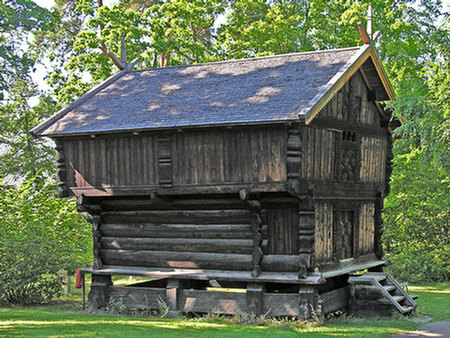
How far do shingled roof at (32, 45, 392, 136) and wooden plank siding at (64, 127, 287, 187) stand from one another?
1.66ft

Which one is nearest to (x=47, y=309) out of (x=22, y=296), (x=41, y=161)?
(x=22, y=296)

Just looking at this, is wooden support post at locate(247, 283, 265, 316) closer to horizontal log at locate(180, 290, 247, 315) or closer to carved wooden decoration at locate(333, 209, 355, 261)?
horizontal log at locate(180, 290, 247, 315)

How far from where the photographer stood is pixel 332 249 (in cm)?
1934

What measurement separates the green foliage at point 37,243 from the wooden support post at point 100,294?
256cm

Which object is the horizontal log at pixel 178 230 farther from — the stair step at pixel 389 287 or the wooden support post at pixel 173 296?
the stair step at pixel 389 287

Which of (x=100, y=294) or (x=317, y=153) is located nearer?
(x=317, y=153)

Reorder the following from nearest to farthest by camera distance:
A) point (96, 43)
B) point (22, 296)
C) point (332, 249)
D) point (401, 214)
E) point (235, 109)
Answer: point (235, 109) < point (332, 249) < point (22, 296) < point (401, 214) < point (96, 43)

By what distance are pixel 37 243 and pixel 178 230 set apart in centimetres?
636

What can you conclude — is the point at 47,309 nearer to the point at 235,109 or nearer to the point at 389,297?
the point at 235,109

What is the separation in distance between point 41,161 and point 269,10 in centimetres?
1359

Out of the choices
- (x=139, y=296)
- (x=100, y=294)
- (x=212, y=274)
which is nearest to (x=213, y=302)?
(x=212, y=274)

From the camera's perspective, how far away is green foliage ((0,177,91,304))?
22.4 meters

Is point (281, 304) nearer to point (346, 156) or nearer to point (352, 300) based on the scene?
point (352, 300)

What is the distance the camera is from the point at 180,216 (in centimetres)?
1977
